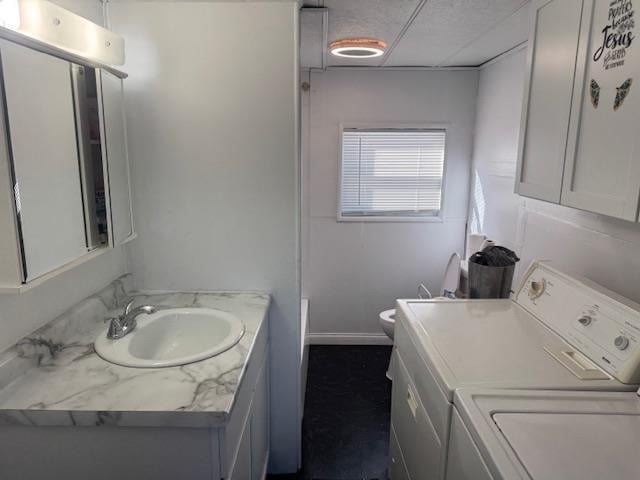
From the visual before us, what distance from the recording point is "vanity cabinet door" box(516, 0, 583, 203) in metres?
1.50

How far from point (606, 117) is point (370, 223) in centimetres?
227

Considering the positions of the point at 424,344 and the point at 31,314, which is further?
the point at 424,344

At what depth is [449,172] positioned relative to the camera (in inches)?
136

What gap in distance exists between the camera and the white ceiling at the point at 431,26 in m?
1.95

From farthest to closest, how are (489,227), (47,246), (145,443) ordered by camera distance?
(489,227) < (47,246) < (145,443)

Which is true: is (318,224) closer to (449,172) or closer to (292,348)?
(449,172)

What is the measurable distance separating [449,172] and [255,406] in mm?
2448

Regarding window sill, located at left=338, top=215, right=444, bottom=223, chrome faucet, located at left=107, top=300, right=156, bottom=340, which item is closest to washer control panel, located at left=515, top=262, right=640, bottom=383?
chrome faucet, located at left=107, top=300, right=156, bottom=340

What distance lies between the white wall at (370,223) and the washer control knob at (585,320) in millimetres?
2056

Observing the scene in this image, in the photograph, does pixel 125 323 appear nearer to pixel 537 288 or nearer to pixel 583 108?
pixel 537 288

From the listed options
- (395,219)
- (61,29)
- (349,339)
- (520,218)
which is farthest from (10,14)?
(349,339)

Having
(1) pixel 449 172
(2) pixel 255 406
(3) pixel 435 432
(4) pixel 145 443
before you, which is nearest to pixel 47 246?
(4) pixel 145 443

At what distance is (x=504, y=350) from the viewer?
1.48m

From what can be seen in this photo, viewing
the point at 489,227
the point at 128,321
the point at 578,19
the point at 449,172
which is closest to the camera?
the point at 578,19
